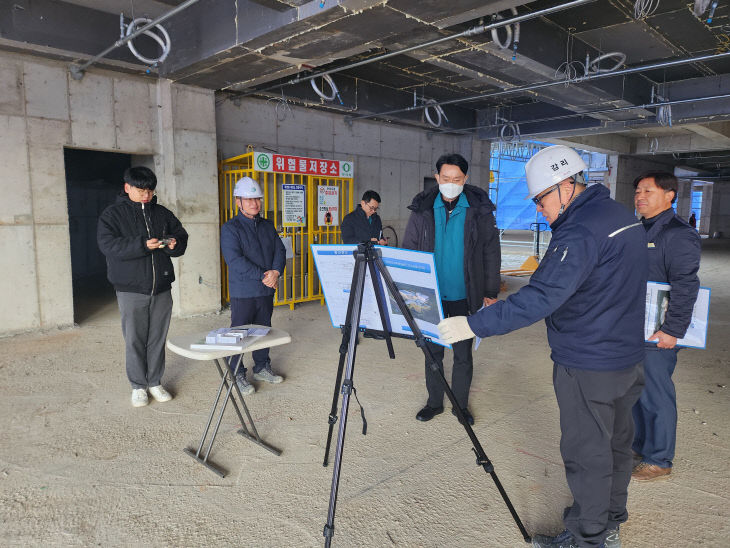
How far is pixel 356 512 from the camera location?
2135mm

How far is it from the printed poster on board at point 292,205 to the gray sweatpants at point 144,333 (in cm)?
283

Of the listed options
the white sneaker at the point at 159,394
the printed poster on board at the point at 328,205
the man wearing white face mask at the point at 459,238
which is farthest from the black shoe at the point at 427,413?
the printed poster on board at the point at 328,205

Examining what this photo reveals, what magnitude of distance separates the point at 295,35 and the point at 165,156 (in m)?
2.31

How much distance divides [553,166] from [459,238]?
1.13 m

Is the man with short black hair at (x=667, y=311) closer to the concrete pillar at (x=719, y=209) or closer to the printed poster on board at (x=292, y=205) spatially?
the printed poster on board at (x=292, y=205)

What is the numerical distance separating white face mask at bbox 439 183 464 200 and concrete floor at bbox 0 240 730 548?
1436 millimetres

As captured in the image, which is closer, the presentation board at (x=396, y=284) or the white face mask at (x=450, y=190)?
the presentation board at (x=396, y=284)

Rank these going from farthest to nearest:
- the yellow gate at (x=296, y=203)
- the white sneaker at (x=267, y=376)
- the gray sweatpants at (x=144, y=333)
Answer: the yellow gate at (x=296, y=203) < the white sneaker at (x=267, y=376) < the gray sweatpants at (x=144, y=333)

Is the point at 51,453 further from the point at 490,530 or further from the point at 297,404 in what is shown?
the point at 490,530

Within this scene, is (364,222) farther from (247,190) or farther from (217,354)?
(217,354)

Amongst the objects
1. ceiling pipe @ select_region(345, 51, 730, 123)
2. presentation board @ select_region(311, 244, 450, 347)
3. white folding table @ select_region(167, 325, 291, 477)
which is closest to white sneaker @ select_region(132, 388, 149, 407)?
white folding table @ select_region(167, 325, 291, 477)

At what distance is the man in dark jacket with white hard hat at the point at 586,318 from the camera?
1.56 m

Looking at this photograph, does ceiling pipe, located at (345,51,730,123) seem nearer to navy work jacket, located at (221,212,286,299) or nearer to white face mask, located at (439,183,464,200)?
white face mask, located at (439,183,464,200)

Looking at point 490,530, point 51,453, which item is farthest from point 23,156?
point 490,530
